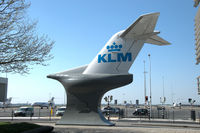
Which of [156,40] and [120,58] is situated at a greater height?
[156,40]

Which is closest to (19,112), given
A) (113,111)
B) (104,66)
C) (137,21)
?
(113,111)

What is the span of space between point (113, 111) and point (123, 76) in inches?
1210

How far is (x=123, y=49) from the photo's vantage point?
1567 cm

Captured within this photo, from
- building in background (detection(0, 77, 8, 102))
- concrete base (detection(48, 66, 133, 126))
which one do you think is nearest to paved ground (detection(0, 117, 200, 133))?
concrete base (detection(48, 66, 133, 126))

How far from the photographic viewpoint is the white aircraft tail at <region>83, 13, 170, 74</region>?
1516 cm

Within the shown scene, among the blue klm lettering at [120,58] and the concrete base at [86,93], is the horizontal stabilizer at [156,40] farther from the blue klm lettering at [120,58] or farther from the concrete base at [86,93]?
the concrete base at [86,93]

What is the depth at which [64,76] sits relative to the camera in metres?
16.6

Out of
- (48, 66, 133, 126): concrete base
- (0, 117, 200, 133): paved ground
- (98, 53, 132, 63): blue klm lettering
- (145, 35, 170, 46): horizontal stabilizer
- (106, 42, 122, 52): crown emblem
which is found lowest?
(0, 117, 200, 133): paved ground

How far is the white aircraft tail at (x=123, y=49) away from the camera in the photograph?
15.2 meters

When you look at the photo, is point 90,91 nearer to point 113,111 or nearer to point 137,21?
point 137,21

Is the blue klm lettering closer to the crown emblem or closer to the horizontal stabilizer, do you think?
the crown emblem

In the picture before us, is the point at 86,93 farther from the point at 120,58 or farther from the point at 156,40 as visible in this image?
the point at 156,40

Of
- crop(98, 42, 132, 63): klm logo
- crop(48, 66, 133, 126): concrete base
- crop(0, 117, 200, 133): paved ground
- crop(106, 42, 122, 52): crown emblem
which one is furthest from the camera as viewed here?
crop(106, 42, 122, 52): crown emblem

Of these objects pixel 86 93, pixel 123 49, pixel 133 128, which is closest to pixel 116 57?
pixel 123 49
